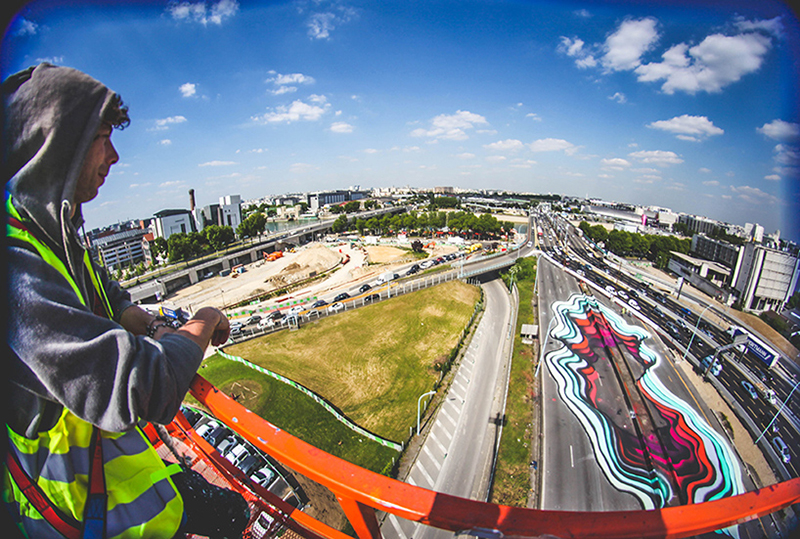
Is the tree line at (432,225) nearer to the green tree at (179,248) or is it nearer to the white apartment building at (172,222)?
the white apartment building at (172,222)

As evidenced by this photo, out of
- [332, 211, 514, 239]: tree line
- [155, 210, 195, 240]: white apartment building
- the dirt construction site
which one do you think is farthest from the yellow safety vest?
[155, 210, 195, 240]: white apartment building

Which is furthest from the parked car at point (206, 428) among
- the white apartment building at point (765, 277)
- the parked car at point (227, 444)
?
the white apartment building at point (765, 277)

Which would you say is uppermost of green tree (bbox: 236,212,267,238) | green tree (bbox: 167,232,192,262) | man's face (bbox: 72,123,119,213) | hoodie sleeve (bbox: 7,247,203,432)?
man's face (bbox: 72,123,119,213)

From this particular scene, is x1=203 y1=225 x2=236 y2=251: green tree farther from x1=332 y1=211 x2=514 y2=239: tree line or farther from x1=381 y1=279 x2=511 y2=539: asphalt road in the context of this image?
x1=381 y1=279 x2=511 y2=539: asphalt road

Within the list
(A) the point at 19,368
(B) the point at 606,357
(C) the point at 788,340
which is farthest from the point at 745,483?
(A) the point at 19,368

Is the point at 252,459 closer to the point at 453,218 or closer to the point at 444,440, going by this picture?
the point at 444,440

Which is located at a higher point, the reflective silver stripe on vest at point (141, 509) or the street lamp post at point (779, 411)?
the reflective silver stripe on vest at point (141, 509)

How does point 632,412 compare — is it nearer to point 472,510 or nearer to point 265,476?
point 265,476
